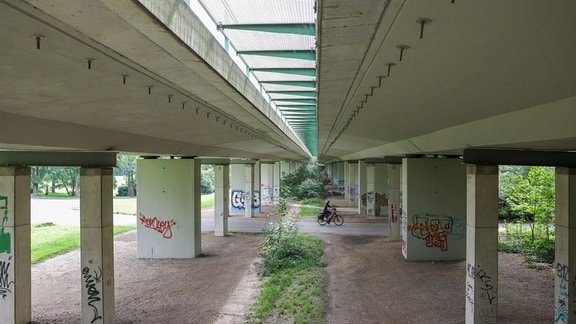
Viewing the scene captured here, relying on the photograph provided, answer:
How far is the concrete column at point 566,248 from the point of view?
10500 mm

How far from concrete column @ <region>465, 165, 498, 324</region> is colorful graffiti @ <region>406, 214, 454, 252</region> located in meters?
7.47

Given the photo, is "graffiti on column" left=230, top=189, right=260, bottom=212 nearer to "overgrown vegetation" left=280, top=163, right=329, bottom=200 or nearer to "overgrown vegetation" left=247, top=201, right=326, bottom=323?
"overgrown vegetation" left=280, top=163, right=329, bottom=200

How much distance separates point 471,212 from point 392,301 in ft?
13.3

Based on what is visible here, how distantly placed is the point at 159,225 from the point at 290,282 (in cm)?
721

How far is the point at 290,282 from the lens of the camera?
15.3 metres

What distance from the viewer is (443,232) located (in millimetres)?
18188

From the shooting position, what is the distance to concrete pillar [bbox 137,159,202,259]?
19.3m

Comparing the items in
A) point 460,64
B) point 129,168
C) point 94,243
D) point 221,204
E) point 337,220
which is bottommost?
point 337,220

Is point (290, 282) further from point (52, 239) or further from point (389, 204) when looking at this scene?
point (52, 239)

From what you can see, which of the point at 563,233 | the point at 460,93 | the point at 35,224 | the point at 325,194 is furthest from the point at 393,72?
the point at 325,194

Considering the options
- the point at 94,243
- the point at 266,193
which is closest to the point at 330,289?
the point at 94,243

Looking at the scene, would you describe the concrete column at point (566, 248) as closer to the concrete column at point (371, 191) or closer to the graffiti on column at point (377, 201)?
the concrete column at point (371, 191)

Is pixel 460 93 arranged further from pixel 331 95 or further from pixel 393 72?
pixel 331 95

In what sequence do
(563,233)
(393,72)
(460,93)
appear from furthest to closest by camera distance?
(563,233), (460,93), (393,72)
